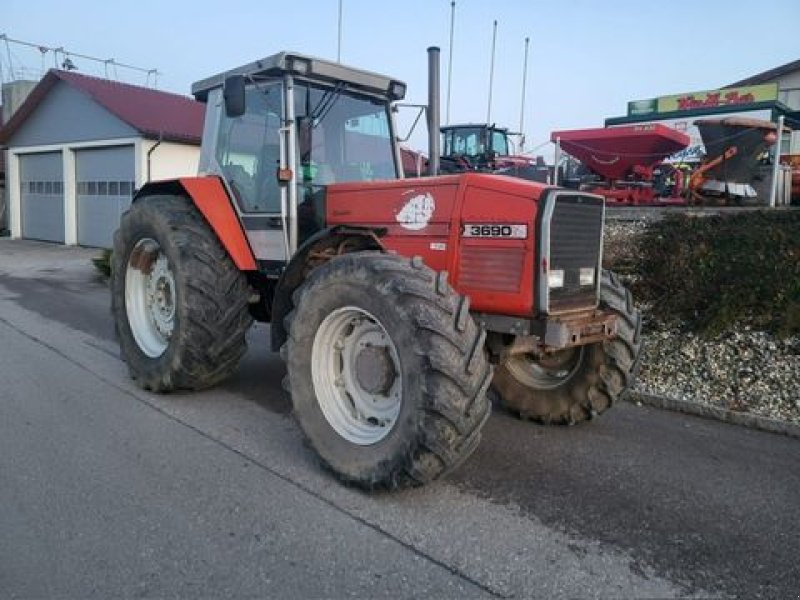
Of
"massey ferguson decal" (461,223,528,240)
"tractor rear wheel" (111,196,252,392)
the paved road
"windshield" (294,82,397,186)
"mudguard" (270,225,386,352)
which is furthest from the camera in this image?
"tractor rear wheel" (111,196,252,392)

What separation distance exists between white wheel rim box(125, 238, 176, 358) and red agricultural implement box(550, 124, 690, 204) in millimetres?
8409

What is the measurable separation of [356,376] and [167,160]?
A: 16.1 m

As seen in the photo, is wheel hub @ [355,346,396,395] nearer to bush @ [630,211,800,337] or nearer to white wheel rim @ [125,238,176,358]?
white wheel rim @ [125,238,176,358]

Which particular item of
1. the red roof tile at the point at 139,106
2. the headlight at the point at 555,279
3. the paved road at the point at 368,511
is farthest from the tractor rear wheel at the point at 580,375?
the red roof tile at the point at 139,106

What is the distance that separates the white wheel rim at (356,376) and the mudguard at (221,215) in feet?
4.67

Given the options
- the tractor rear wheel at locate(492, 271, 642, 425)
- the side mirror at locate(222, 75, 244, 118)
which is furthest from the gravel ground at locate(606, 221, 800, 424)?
the side mirror at locate(222, 75, 244, 118)

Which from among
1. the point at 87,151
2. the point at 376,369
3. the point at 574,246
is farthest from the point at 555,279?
the point at 87,151

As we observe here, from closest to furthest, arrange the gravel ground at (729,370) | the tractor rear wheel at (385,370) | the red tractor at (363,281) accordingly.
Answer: the tractor rear wheel at (385,370) < the red tractor at (363,281) < the gravel ground at (729,370)

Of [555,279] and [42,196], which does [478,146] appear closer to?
[555,279]

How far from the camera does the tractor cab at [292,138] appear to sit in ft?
15.8

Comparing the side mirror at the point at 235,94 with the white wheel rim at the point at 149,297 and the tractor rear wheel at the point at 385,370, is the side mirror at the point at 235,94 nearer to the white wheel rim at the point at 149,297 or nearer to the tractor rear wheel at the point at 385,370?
the tractor rear wheel at the point at 385,370

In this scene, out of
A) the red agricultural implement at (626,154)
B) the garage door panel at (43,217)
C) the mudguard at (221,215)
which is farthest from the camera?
the garage door panel at (43,217)

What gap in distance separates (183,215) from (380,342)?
2404mm

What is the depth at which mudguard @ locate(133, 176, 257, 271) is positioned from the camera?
5.23m
